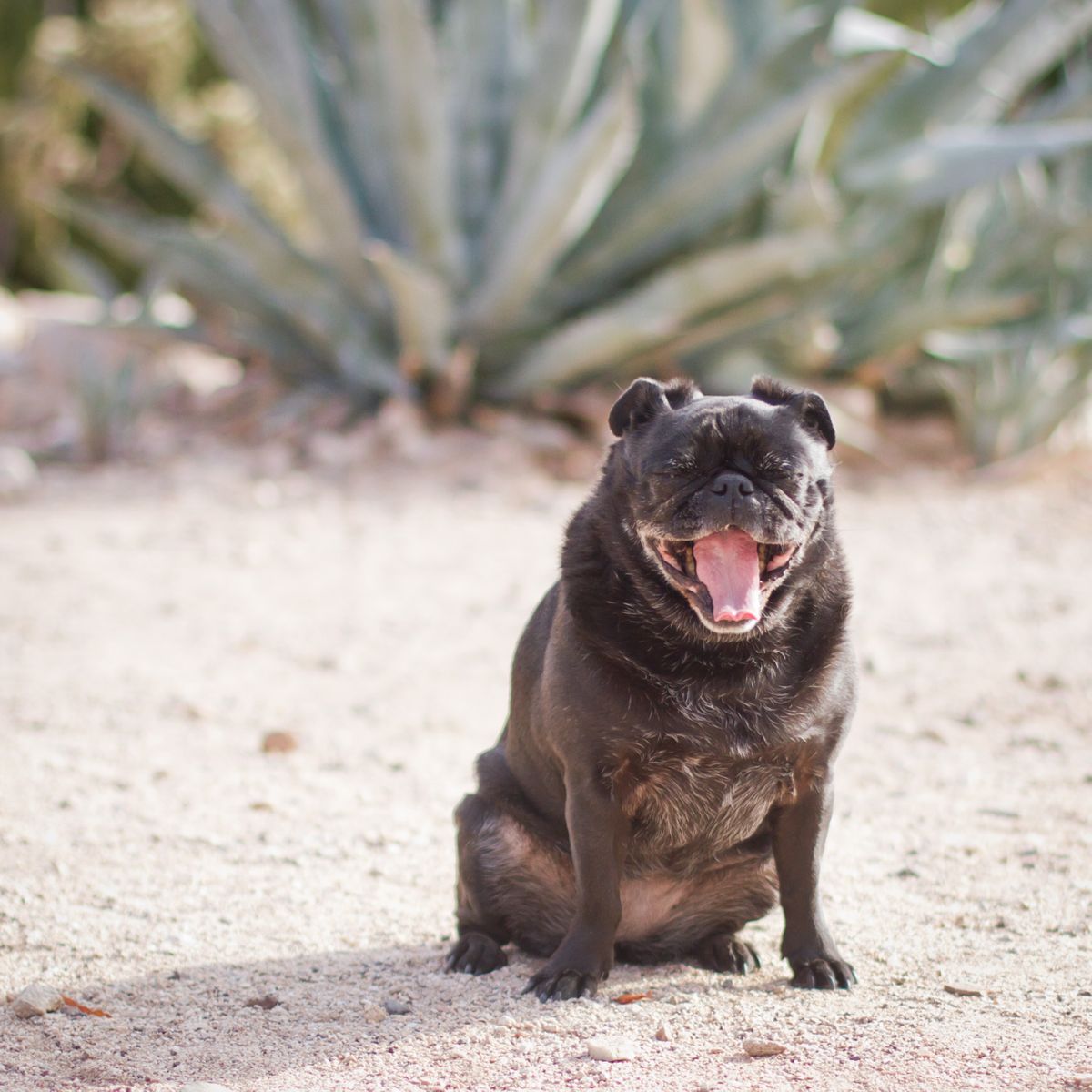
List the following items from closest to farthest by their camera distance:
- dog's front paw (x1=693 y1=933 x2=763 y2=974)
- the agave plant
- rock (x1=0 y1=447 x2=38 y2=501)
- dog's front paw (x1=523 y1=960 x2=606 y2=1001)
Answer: dog's front paw (x1=523 y1=960 x2=606 y2=1001) → dog's front paw (x1=693 y1=933 x2=763 y2=974) → rock (x1=0 y1=447 x2=38 y2=501) → the agave plant

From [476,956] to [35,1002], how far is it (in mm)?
773

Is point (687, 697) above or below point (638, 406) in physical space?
below

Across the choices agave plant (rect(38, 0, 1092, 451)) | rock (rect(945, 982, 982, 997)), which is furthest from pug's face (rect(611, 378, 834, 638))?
agave plant (rect(38, 0, 1092, 451))

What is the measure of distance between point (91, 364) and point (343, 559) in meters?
2.01

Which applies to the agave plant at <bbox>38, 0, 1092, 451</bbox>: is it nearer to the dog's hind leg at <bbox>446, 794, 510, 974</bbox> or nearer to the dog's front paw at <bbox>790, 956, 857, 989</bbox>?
the dog's hind leg at <bbox>446, 794, 510, 974</bbox>

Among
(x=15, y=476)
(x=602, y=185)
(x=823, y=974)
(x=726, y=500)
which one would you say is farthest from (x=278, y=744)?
(x=602, y=185)

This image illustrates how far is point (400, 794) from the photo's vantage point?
3764 millimetres

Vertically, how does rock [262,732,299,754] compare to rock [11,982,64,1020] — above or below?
below

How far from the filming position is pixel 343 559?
18.7ft

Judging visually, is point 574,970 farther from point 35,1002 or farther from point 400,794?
point 400,794

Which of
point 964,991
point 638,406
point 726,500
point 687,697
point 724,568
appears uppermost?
point 638,406

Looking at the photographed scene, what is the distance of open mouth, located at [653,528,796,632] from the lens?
252 cm

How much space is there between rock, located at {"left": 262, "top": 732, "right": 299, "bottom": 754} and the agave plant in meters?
2.80

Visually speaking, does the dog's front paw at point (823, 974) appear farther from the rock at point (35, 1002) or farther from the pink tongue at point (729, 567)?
the rock at point (35, 1002)
